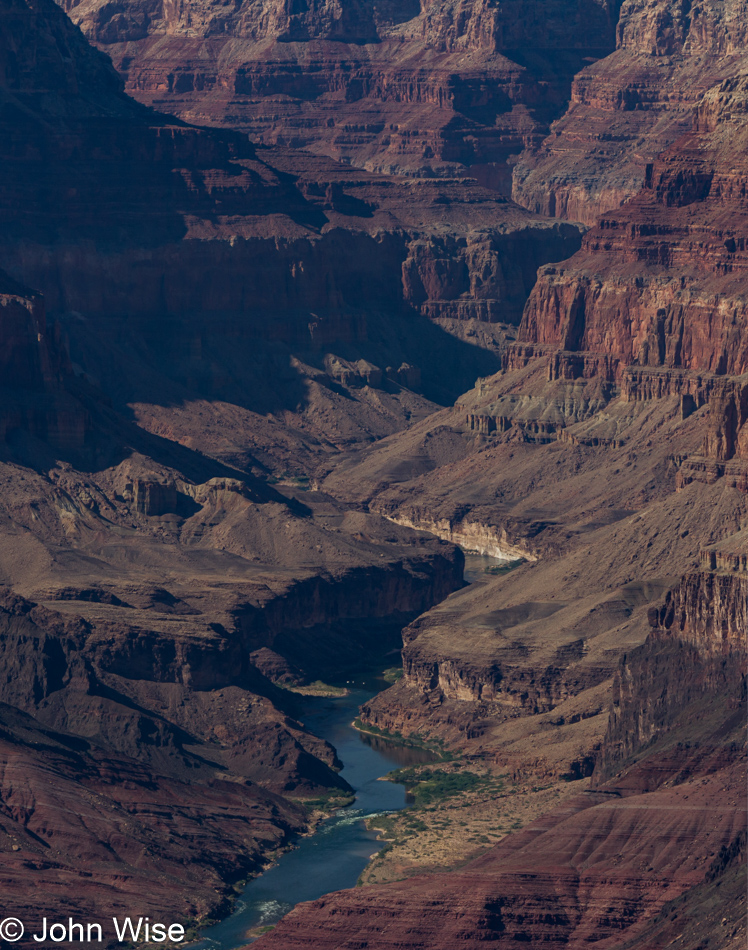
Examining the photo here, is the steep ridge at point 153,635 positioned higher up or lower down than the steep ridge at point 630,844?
lower down

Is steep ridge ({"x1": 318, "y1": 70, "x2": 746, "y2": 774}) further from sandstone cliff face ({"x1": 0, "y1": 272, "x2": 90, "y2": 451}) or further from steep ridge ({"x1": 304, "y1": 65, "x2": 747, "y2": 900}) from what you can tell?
sandstone cliff face ({"x1": 0, "y1": 272, "x2": 90, "y2": 451})

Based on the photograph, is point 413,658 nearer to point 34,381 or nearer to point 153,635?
point 153,635

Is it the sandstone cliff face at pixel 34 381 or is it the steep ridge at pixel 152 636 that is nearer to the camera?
the steep ridge at pixel 152 636

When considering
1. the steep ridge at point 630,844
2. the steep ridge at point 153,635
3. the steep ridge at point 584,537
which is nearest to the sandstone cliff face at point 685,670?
the steep ridge at point 630,844

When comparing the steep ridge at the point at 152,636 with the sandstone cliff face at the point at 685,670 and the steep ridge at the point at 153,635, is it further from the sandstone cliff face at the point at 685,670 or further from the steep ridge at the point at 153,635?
the sandstone cliff face at the point at 685,670

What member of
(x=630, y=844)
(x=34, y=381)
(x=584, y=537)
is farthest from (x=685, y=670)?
(x=34, y=381)

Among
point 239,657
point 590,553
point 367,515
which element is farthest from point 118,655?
point 367,515
